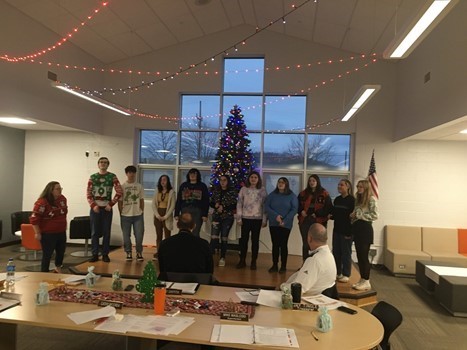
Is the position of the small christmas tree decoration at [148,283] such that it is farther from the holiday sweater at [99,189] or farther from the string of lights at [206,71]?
the string of lights at [206,71]

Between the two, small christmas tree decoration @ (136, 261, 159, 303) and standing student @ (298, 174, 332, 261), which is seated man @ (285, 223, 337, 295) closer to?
small christmas tree decoration @ (136, 261, 159, 303)

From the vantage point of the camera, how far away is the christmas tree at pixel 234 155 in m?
6.65

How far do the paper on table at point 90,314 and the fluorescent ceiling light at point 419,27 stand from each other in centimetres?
297

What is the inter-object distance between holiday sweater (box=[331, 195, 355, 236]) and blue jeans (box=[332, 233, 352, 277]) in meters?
0.08

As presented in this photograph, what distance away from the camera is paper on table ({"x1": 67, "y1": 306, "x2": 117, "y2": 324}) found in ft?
7.02

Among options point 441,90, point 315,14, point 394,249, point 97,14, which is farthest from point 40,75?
point 394,249

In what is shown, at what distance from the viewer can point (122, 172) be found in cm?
783

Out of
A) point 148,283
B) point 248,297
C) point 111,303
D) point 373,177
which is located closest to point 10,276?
point 111,303

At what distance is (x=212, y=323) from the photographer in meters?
2.15

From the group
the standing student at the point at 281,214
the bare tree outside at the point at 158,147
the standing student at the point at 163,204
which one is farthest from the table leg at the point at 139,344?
the bare tree outside at the point at 158,147

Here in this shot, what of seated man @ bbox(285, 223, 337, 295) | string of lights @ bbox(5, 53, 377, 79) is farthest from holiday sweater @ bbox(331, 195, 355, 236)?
string of lights @ bbox(5, 53, 377, 79)

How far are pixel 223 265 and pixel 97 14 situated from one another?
4.58 m

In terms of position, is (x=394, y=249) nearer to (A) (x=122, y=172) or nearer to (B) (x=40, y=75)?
(A) (x=122, y=172)

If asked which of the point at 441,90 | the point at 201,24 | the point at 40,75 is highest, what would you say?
the point at 201,24
